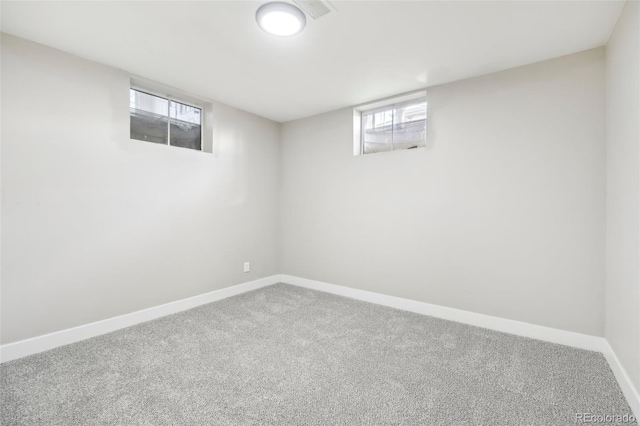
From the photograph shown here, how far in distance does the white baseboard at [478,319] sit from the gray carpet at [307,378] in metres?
0.12

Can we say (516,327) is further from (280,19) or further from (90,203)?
(90,203)

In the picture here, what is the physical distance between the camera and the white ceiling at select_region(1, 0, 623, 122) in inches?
74.0

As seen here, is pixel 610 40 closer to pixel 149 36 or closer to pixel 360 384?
pixel 360 384

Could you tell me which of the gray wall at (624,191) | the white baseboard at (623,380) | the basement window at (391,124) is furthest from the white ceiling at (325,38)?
the white baseboard at (623,380)

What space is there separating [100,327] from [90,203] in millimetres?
1107

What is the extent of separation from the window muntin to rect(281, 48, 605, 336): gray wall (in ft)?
0.63

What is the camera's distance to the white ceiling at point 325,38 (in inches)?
74.0

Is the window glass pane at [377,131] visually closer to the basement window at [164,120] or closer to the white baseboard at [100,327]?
the basement window at [164,120]

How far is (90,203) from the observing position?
8.38ft

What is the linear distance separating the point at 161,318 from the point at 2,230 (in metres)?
1.45

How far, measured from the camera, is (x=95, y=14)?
76.6 inches

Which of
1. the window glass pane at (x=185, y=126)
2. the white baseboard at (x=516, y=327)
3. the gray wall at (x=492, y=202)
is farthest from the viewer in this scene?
the window glass pane at (x=185, y=126)

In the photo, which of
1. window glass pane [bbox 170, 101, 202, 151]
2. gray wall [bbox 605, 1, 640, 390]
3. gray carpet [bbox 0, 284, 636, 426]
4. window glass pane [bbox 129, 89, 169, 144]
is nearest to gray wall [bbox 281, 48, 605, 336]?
gray wall [bbox 605, 1, 640, 390]

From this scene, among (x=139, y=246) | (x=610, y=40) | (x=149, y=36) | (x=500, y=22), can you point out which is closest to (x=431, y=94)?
(x=500, y=22)
